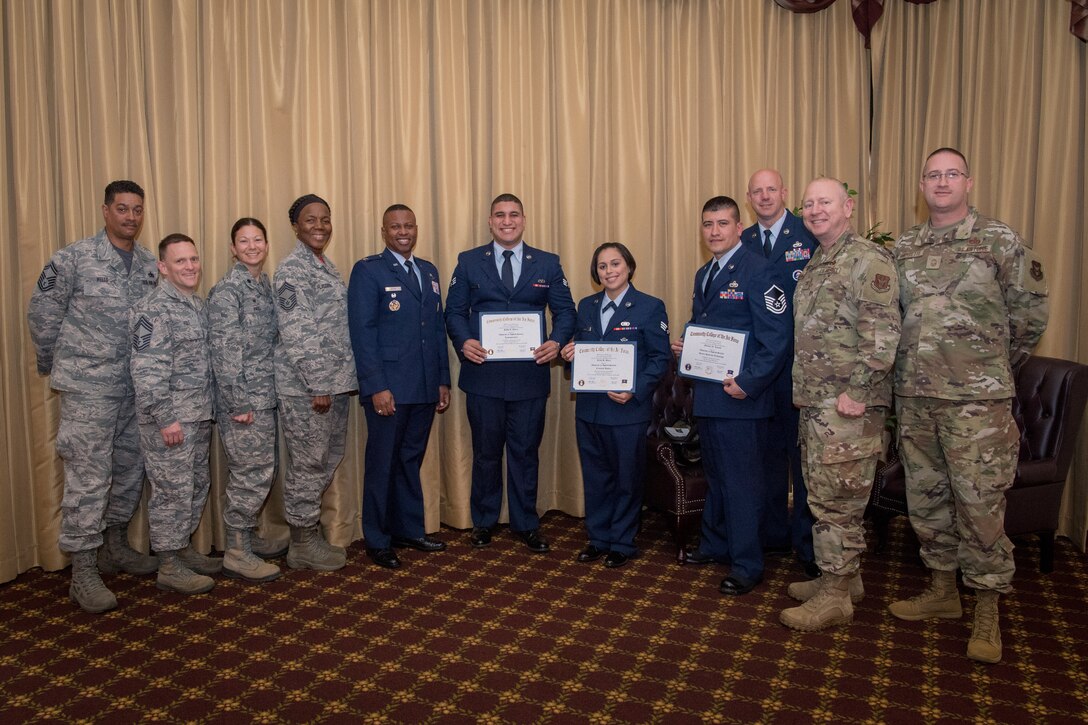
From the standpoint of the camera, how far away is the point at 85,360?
3.59m

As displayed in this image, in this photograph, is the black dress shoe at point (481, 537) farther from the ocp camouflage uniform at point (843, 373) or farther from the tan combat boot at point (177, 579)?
the ocp camouflage uniform at point (843, 373)

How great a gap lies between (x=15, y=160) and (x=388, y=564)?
2.61 meters

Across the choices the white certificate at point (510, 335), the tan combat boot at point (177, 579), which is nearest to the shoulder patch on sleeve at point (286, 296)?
the white certificate at point (510, 335)

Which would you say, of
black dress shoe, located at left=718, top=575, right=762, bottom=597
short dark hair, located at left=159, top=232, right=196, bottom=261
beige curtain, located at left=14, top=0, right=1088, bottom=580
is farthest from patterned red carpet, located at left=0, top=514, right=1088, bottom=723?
short dark hair, located at left=159, top=232, right=196, bottom=261

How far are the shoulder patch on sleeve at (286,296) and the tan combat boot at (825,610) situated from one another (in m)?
2.59

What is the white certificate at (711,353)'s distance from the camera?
11.7ft

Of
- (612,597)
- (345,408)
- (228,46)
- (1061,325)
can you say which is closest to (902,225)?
(1061,325)

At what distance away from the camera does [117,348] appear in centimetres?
365

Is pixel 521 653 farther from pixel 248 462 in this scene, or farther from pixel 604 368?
pixel 248 462

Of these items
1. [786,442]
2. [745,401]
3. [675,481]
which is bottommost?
[675,481]

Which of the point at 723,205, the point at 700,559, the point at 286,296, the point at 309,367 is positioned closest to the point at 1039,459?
the point at 700,559

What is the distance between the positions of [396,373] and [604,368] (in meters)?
1.05

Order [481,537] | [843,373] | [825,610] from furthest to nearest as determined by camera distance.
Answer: [481,537] → [825,610] → [843,373]

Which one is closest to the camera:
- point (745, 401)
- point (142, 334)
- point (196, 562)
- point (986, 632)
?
point (986, 632)
